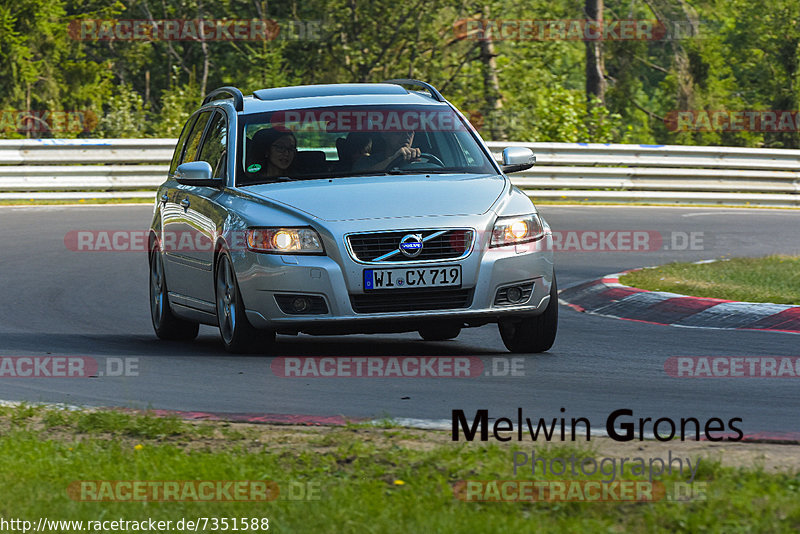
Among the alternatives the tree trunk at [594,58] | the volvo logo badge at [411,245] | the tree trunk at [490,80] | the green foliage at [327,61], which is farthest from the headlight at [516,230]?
the tree trunk at [594,58]

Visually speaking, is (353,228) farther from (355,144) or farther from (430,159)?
(430,159)

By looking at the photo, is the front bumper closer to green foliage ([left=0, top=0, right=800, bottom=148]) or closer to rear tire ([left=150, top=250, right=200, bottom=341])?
rear tire ([left=150, top=250, right=200, bottom=341])

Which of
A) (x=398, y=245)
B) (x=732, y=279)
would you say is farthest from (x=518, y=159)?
(x=732, y=279)

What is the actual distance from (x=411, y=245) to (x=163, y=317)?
3008mm

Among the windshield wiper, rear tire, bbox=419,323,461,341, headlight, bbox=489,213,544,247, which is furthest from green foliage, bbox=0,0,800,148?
headlight, bbox=489,213,544,247

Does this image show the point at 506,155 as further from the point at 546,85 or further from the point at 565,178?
the point at 546,85

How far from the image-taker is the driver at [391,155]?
9.02 metres

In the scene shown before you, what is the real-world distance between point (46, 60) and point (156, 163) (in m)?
8.76

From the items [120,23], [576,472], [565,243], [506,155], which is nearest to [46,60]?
[120,23]

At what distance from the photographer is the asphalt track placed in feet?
21.9

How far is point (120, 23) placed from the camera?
112ft

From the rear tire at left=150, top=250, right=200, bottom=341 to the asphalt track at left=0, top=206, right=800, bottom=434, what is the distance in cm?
16

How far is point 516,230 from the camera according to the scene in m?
8.26

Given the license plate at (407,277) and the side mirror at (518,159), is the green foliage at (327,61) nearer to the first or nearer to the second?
the side mirror at (518,159)
